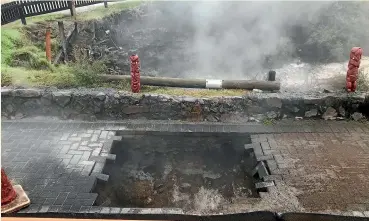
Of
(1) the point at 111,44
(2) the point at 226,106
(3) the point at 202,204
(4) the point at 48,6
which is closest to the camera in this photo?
(3) the point at 202,204

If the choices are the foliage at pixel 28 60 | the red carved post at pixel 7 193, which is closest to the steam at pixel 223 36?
the foliage at pixel 28 60

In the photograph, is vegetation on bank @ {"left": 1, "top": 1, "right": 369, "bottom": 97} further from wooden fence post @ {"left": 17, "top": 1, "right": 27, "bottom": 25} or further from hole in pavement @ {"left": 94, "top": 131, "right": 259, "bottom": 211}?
hole in pavement @ {"left": 94, "top": 131, "right": 259, "bottom": 211}

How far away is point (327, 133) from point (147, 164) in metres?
4.08

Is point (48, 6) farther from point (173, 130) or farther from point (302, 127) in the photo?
point (302, 127)

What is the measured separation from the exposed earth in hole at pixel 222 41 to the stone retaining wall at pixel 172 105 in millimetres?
2861

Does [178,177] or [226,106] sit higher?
[226,106]

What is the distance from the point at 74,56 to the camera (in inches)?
438

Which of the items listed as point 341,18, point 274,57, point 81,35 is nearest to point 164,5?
Answer: point 81,35

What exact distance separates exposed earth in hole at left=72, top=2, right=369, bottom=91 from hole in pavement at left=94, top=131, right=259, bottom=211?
4156 millimetres

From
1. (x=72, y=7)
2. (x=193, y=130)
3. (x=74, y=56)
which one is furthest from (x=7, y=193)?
(x=72, y=7)

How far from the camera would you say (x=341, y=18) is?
13.3 metres

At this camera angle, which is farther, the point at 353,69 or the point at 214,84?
the point at 214,84

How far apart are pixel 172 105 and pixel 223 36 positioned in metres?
8.48

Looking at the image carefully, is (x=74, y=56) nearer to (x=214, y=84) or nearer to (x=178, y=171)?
(x=214, y=84)
